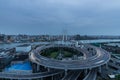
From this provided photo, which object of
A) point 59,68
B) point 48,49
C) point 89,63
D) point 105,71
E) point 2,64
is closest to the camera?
point 59,68

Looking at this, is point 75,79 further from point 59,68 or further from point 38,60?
point 38,60

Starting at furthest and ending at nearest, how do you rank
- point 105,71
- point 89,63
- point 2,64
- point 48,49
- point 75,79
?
1. point 48,49
2. point 2,64
3. point 105,71
4. point 89,63
5. point 75,79

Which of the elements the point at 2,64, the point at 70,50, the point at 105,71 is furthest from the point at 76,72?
the point at 70,50

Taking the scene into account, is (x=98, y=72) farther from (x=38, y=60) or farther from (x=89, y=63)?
(x=38, y=60)

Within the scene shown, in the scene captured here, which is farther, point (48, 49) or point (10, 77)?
point (48, 49)

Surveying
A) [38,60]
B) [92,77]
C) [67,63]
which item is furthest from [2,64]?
[92,77]

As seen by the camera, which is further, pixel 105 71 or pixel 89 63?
pixel 105 71

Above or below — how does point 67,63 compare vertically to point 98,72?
above

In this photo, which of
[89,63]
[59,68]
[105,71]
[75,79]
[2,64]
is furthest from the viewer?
[2,64]

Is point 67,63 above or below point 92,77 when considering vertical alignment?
above
